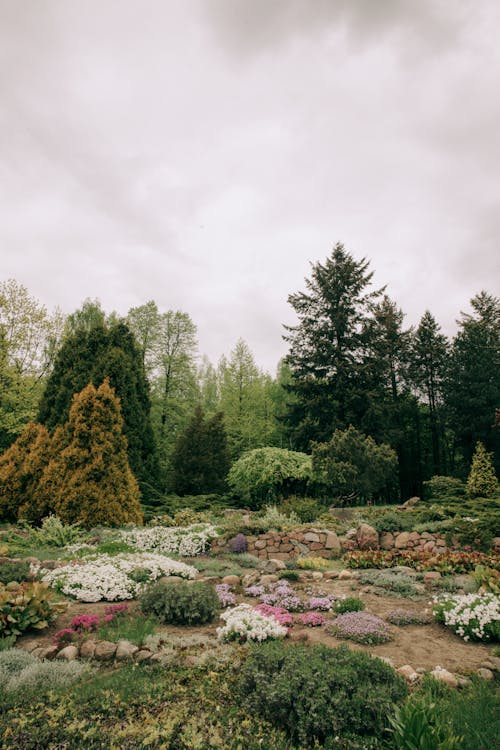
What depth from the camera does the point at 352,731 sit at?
2.68 metres

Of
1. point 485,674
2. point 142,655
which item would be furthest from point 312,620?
point 142,655

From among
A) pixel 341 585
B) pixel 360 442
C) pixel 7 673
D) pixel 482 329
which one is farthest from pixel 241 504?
pixel 482 329

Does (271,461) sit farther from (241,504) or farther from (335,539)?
(335,539)

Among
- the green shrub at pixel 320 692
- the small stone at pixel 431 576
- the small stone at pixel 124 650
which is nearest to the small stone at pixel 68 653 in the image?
the small stone at pixel 124 650

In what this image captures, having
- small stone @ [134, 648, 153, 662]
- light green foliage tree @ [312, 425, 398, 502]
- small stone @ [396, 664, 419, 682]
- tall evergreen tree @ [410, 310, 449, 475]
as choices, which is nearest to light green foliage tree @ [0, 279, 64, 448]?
light green foliage tree @ [312, 425, 398, 502]

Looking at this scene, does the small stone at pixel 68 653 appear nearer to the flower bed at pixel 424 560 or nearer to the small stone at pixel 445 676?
the small stone at pixel 445 676

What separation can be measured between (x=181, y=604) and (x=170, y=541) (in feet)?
16.5

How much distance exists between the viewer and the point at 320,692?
9.16ft

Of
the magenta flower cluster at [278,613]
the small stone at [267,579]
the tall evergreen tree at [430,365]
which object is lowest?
the small stone at [267,579]

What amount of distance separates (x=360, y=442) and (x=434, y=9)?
36.9ft

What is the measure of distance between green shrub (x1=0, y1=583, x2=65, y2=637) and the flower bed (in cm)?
596

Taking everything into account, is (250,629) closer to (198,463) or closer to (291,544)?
(291,544)

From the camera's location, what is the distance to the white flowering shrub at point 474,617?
439 cm

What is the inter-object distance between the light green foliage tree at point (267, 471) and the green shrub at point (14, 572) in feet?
35.6
